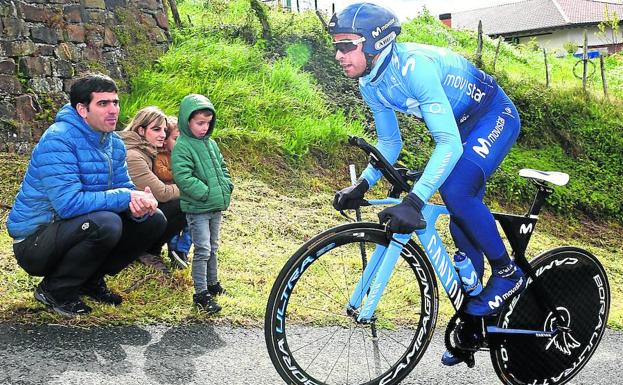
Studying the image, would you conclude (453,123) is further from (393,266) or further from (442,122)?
(393,266)

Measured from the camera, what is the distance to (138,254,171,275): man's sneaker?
5477 millimetres

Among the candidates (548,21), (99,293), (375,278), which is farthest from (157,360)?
(548,21)

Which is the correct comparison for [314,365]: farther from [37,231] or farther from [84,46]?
[84,46]

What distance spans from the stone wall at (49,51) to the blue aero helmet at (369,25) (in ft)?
21.1

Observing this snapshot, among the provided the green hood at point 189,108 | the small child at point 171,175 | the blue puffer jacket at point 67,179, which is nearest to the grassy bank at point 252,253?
the small child at point 171,175

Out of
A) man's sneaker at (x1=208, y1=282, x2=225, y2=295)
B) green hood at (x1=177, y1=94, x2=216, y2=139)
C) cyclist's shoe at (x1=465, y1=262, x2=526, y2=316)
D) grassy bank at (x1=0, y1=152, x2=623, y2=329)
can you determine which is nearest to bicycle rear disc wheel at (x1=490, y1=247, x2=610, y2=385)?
cyclist's shoe at (x1=465, y1=262, x2=526, y2=316)

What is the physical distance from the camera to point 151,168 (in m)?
5.62

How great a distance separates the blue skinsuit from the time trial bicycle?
19 cm

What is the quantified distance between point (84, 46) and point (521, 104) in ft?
28.0

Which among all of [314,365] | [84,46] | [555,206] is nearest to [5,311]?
[314,365]

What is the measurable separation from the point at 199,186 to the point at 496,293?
89.7 inches

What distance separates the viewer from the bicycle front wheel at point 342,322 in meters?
3.28

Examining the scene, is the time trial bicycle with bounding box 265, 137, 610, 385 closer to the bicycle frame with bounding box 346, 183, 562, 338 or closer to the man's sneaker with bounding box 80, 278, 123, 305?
the bicycle frame with bounding box 346, 183, 562, 338

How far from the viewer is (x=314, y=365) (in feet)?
13.1
